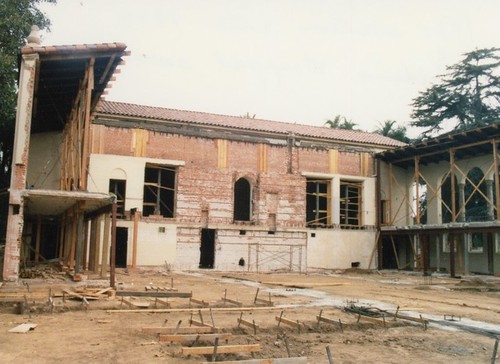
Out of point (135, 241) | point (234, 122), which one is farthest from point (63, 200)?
point (234, 122)

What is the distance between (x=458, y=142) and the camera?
84.6 ft

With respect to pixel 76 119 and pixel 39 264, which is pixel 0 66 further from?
pixel 39 264

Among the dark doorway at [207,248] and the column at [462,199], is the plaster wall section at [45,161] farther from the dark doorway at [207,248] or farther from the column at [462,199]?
the column at [462,199]

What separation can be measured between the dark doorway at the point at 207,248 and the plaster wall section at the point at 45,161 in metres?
8.03

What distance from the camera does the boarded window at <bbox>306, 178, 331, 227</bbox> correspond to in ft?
97.5

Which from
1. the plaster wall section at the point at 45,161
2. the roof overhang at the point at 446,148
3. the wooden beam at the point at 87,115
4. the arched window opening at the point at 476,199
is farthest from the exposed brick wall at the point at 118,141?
the arched window opening at the point at 476,199

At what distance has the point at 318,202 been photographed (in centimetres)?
3019

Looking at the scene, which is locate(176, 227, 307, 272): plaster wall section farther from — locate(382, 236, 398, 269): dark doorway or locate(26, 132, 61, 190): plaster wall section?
locate(26, 132, 61, 190): plaster wall section

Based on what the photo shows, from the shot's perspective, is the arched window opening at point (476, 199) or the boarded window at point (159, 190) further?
the arched window opening at point (476, 199)

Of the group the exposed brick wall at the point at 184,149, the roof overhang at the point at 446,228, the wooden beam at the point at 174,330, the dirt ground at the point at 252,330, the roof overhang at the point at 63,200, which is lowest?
the dirt ground at the point at 252,330

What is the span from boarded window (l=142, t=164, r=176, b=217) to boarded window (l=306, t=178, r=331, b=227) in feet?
26.2

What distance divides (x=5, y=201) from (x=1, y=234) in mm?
1745

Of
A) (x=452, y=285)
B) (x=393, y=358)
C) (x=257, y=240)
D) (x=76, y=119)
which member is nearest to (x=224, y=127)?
(x=257, y=240)

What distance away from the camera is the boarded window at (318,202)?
29.7 m
